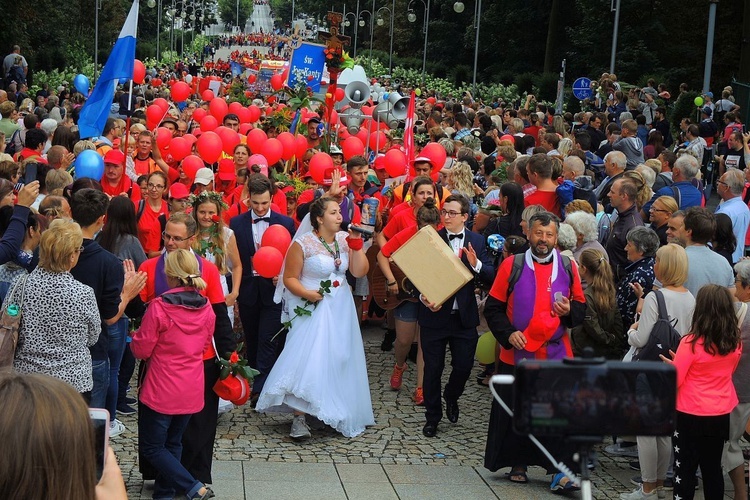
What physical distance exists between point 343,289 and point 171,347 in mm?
2246

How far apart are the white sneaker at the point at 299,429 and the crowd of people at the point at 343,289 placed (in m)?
0.01

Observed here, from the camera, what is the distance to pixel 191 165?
38.5 ft

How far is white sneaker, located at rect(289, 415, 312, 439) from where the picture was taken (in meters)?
8.35

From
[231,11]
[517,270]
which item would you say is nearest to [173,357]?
[517,270]

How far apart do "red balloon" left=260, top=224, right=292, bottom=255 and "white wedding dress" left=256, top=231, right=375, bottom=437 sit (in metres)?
0.48

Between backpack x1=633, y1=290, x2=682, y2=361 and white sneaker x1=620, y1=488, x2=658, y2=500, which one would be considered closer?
backpack x1=633, y1=290, x2=682, y2=361

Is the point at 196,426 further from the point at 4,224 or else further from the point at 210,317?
the point at 4,224

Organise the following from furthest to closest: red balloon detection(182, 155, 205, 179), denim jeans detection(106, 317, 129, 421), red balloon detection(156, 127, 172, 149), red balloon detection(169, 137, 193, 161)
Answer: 1. red balloon detection(156, 127, 172, 149)
2. red balloon detection(169, 137, 193, 161)
3. red balloon detection(182, 155, 205, 179)
4. denim jeans detection(106, 317, 129, 421)

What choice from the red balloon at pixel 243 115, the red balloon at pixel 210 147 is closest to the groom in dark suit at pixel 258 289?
the red balloon at pixel 210 147

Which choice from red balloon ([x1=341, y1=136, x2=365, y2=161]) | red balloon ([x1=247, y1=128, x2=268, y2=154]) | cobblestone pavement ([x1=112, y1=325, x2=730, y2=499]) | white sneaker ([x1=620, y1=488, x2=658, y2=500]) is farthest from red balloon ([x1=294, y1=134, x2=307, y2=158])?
white sneaker ([x1=620, y1=488, x2=658, y2=500])

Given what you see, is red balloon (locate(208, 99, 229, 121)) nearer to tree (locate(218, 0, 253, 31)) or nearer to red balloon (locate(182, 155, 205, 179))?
red balloon (locate(182, 155, 205, 179))

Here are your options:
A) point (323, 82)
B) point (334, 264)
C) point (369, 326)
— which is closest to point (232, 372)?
point (334, 264)

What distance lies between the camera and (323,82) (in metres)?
17.2

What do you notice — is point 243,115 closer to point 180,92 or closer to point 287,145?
point 287,145
